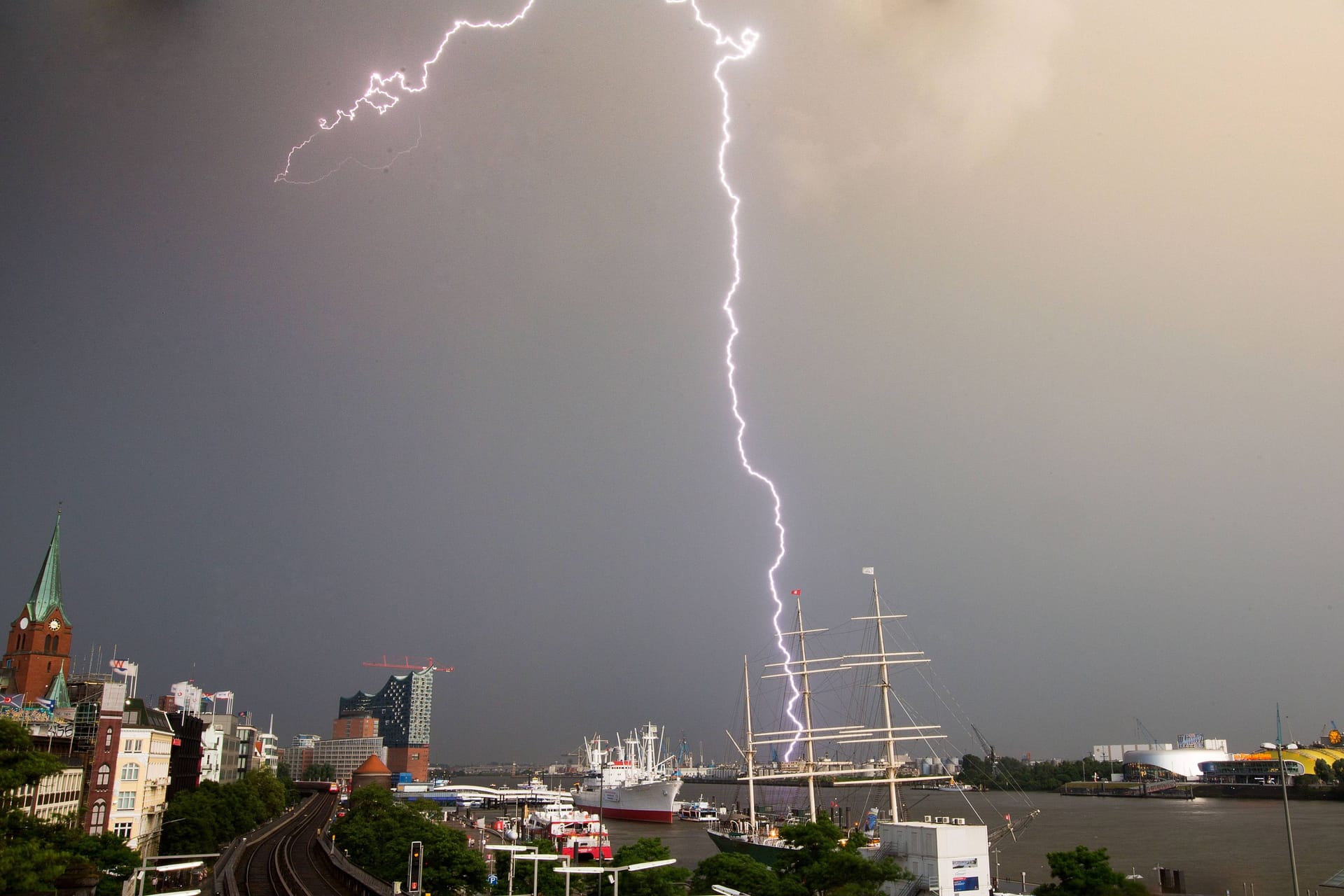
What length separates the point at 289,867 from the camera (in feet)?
163

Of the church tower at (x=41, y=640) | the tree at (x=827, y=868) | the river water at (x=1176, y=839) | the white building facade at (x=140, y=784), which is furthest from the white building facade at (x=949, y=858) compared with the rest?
the church tower at (x=41, y=640)

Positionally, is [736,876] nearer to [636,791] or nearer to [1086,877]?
[1086,877]

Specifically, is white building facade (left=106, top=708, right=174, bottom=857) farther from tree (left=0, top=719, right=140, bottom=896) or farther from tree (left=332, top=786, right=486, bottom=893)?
tree (left=0, top=719, right=140, bottom=896)

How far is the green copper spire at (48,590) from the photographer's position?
7850 centimetres

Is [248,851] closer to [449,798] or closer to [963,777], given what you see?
[449,798]

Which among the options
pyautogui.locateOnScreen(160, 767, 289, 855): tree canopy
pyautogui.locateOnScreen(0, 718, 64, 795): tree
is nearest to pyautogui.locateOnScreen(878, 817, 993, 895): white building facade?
pyautogui.locateOnScreen(0, 718, 64, 795): tree

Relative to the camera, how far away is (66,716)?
156ft

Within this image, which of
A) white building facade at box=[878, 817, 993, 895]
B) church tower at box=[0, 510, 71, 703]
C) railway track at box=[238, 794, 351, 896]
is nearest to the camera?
white building facade at box=[878, 817, 993, 895]

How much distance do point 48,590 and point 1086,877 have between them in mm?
82129

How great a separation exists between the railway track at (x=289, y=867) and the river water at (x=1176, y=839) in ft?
71.7

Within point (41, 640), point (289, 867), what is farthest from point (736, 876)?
point (41, 640)

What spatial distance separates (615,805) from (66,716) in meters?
73.0

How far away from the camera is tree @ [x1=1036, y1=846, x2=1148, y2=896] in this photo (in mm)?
29719

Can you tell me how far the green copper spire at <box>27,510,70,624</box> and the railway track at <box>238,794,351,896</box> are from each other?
1024 inches
